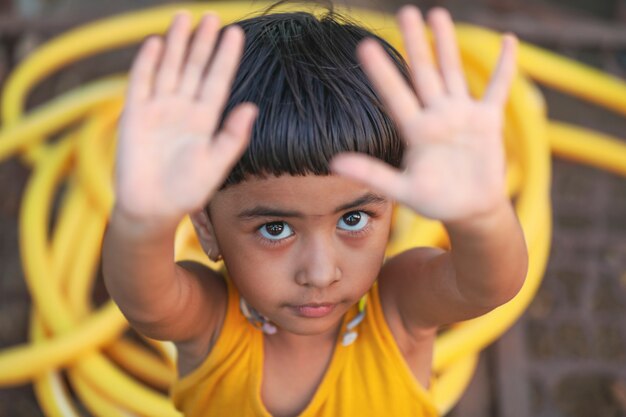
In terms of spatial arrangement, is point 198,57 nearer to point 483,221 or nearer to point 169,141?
point 169,141

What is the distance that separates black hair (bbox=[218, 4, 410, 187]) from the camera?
107 cm

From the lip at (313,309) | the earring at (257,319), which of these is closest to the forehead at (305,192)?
the lip at (313,309)

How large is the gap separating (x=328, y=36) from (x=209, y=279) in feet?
1.41

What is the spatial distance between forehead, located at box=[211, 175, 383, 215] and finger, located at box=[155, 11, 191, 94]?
0.72 feet

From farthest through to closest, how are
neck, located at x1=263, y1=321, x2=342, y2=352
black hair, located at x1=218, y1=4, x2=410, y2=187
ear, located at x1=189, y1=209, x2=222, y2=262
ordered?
neck, located at x1=263, y1=321, x2=342, y2=352, ear, located at x1=189, y1=209, x2=222, y2=262, black hair, located at x1=218, y1=4, x2=410, y2=187

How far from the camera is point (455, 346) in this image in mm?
2041

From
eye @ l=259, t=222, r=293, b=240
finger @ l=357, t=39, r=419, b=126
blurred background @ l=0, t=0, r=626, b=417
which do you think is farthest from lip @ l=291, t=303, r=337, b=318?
blurred background @ l=0, t=0, r=626, b=417

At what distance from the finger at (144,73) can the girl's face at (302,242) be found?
0.23m

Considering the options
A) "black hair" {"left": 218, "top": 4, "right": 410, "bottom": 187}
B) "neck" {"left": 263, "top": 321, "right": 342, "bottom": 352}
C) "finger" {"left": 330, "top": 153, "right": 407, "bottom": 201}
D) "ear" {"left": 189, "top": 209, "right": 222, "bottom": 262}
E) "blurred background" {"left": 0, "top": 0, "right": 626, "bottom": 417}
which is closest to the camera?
"finger" {"left": 330, "top": 153, "right": 407, "bottom": 201}

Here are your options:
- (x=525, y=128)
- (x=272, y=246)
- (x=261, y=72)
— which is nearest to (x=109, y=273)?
(x=272, y=246)

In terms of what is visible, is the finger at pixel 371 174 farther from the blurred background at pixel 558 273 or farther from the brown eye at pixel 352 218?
the blurred background at pixel 558 273

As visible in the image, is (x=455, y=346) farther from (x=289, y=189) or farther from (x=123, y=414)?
(x=289, y=189)

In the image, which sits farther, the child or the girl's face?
the girl's face

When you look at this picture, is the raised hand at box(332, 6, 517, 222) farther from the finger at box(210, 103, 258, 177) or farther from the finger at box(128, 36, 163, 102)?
the finger at box(128, 36, 163, 102)
